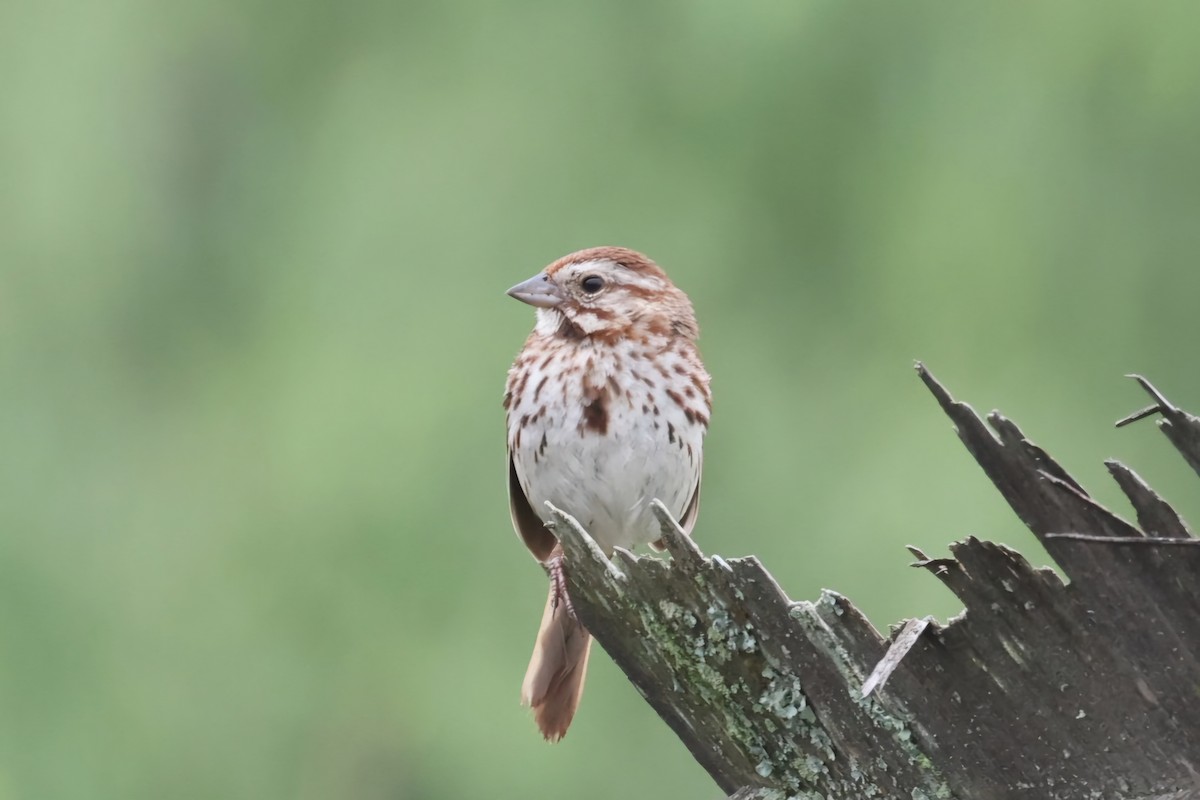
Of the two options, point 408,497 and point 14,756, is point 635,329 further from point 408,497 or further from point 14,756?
point 14,756

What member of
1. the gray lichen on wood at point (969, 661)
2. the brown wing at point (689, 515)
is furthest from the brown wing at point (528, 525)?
the gray lichen on wood at point (969, 661)

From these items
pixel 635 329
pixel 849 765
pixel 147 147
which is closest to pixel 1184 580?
pixel 849 765

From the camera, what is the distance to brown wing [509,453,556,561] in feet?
14.7

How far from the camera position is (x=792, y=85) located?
6.40 metres

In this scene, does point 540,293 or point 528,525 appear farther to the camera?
point 528,525

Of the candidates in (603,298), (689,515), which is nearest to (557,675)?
(689,515)

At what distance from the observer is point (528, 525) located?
A: 4551 millimetres

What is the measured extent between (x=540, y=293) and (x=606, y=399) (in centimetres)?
40

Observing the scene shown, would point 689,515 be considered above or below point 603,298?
below

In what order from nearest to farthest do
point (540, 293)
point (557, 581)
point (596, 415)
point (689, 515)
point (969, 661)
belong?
point (969, 661)
point (557, 581)
point (596, 415)
point (540, 293)
point (689, 515)

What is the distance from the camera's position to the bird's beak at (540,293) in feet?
→ 14.1

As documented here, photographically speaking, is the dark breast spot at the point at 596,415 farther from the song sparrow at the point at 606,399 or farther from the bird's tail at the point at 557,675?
the bird's tail at the point at 557,675

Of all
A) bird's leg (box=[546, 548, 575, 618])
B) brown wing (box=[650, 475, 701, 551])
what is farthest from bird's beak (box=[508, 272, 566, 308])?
bird's leg (box=[546, 548, 575, 618])

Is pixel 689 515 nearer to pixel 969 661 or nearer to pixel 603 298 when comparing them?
pixel 603 298
